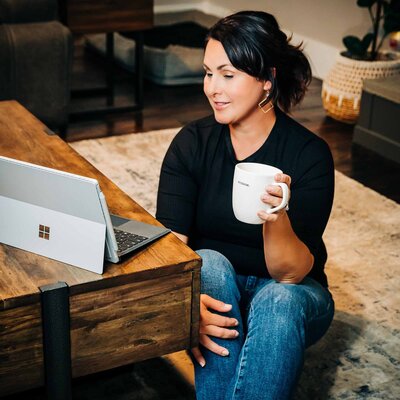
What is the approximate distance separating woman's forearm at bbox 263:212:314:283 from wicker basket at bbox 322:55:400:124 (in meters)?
2.24

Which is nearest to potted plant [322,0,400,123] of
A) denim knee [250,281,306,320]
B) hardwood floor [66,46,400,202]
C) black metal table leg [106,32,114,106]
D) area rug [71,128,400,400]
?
hardwood floor [66,46,400,202]

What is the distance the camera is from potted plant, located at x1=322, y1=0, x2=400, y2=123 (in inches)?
148

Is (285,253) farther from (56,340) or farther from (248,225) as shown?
(56,340)

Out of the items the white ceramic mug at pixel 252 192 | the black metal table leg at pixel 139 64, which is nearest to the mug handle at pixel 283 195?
the white ceramic mug at pixel 252 192

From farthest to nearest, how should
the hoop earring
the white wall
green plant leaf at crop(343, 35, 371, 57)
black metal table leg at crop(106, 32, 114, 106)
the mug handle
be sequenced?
the white wall < black metal table leg at crop(106, 32, 114, 106) < green plant leaf at crop(343, 35, 371, 57) < the hoop earring < the mug handle

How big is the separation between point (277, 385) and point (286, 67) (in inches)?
26.5

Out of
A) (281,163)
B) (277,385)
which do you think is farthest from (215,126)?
(277,385)

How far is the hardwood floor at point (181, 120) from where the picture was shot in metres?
3.39

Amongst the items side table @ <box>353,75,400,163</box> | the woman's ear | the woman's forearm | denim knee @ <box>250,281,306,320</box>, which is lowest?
side table @ <box>353,75,400,163</box>

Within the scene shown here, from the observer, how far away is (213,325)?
159 centimetres

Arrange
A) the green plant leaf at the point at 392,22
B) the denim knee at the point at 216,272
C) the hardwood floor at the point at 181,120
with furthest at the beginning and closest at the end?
the green plant leaf at the point at 392,22, the hardwood floor at the point at 181,120, the denim knee at the point at 216,272

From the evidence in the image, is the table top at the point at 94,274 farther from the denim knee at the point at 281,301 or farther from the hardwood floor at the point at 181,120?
the hardwood floor at the point at 181,120

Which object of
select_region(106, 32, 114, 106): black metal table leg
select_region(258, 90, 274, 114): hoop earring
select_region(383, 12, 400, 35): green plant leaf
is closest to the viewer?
select_region(258, 90, 274, 114): hoop earring

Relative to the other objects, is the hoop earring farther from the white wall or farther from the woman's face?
the white wall
